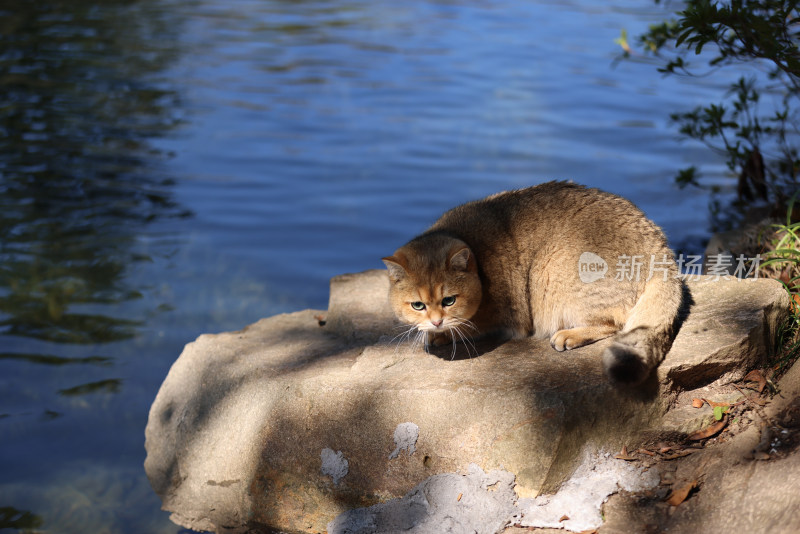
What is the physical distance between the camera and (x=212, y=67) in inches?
504

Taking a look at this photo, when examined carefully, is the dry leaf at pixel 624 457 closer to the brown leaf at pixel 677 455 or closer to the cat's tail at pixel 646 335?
the brown leaf at pixel 677 455

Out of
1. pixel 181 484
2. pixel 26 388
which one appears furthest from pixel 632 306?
pixel 26 388

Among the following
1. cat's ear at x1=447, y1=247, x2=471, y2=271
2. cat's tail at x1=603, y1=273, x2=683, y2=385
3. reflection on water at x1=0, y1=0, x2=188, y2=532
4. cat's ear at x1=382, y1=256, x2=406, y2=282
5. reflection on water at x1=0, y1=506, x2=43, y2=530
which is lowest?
reflection on water at x1=0, y1=506, x2=43, y2=530

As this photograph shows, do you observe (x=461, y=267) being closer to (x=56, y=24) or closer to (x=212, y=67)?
(x=212, y=67)

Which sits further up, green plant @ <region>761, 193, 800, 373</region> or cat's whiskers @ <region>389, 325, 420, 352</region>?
green plant @ <region>761, 193, 800, 373</region>

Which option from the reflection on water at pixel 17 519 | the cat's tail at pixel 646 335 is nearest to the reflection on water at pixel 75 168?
the reflection on water at pixel 17 519

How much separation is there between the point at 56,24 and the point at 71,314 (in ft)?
33.4

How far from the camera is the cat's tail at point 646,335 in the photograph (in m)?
3.60

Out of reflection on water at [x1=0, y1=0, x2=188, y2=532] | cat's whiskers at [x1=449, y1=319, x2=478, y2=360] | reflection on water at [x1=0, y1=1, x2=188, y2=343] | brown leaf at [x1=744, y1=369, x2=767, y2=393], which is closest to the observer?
brown leaf at [x1=744, y1=369, x2=767, y2=393]

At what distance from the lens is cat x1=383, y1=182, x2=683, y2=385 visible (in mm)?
4152

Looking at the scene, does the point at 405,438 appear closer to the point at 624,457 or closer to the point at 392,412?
the point at 392,412

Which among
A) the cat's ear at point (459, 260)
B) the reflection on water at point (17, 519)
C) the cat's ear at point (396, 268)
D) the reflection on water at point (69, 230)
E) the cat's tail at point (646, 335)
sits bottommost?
the reflection on water at point (17, 519)

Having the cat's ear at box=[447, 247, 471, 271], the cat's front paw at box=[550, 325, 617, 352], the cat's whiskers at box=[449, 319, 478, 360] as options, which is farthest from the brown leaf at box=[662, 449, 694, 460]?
the cat's ear at box=[447, 247, 471, 271]

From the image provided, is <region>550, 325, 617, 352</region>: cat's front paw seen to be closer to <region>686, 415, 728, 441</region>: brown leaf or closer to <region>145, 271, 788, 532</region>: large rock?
<region>145, 271, 788, 532</region>: large rock
